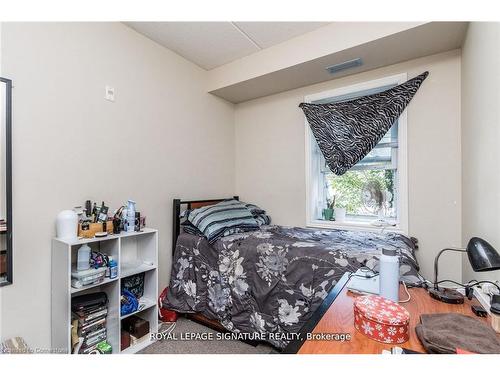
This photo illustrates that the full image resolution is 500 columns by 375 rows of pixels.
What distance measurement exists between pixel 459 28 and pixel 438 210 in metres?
1.32

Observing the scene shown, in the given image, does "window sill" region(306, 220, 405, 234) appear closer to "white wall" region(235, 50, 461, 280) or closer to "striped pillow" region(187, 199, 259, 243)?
"white wall" region(235, 50, 461, 280)

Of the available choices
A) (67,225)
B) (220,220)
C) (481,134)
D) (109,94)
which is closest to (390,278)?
(481,134)

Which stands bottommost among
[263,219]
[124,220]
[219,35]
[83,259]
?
[83,259]

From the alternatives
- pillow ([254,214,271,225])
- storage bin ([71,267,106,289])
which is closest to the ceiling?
pillow ([254,214,271,225])

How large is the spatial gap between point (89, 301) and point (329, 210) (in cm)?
216

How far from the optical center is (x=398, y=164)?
2.22 metres

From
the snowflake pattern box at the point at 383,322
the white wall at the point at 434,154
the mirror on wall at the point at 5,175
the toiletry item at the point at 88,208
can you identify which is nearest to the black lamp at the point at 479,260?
the snowflake pattern box at the point at 383,322

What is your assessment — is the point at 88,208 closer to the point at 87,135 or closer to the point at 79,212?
the point at 79,212

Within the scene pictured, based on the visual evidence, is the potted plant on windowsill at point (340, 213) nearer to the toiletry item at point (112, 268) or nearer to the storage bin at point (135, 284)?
the storage bin at point (135, 284)

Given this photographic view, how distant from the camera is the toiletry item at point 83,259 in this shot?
5.18 ft

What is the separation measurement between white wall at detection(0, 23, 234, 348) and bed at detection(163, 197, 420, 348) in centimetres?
33

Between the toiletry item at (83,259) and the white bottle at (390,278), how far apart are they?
1677 millimetres

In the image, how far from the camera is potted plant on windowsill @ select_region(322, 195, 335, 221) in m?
2.57

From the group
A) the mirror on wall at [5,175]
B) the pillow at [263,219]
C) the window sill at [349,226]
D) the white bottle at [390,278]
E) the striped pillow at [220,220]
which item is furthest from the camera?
the pillow at [263,219]
